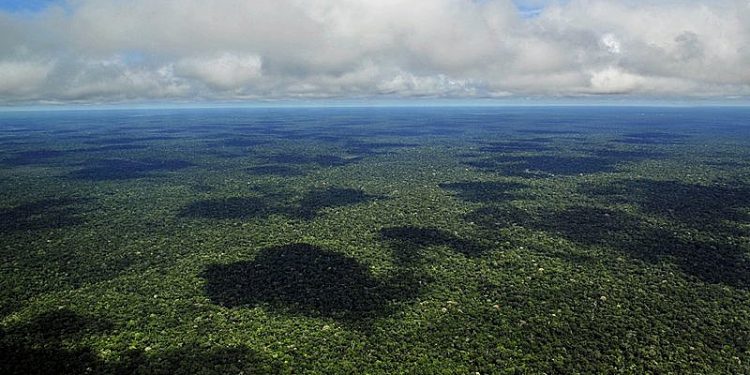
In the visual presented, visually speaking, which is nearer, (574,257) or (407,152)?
(574,257)

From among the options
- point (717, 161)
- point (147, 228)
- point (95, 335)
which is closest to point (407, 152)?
point (717, 161)

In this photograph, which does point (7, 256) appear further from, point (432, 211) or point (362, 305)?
point (432, 211)

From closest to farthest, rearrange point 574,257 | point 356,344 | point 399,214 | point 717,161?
1. point 356,344
2. point 574,257
3. point 399,214
4. point 717,161

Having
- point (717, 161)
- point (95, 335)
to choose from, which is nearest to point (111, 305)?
point (95, 335)

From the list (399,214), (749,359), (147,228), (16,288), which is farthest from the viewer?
(399,214)

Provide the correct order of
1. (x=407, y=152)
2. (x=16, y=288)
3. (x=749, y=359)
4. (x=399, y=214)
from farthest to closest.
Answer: (x=407, y=152)
(x=399, y=214)
(x=16, y=288)
(x=749, y=359)

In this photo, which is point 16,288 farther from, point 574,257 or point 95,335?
point 574,257
